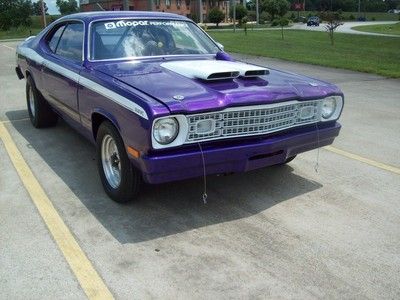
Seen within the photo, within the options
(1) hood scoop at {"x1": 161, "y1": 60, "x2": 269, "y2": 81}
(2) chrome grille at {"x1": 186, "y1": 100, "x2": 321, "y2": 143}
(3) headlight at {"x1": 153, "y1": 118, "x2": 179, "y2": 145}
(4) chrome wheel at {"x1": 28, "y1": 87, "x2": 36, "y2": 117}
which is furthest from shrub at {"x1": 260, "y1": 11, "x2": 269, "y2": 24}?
(3) headlight at {"x1": 153, "y1": 118, "x2": 179, "y2": 145}

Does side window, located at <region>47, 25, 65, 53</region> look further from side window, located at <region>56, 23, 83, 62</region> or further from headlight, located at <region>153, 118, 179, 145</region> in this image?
headlight, located at <region>153, 118, 179, 145</region>

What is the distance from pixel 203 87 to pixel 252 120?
473 mm

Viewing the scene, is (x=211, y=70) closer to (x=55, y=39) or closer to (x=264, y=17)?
(x=55, y=39)

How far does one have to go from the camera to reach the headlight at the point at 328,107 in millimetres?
4559

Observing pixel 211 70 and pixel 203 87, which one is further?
pixel 211 70

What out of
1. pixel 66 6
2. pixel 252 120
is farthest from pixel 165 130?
pixel 66 6

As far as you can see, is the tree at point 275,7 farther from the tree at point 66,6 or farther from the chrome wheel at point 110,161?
the chrome wheel at point 110,161

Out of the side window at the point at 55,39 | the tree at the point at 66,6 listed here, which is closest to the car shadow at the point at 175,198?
the side window at the point at 55,39

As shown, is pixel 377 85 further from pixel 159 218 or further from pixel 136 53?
pixel 159 218

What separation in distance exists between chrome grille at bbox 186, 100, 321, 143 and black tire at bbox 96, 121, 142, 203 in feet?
2.07

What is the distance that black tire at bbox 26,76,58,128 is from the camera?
6.61 metres

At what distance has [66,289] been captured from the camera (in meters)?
3.02

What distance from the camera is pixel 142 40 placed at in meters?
5.12

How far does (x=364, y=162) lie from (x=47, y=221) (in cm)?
345
